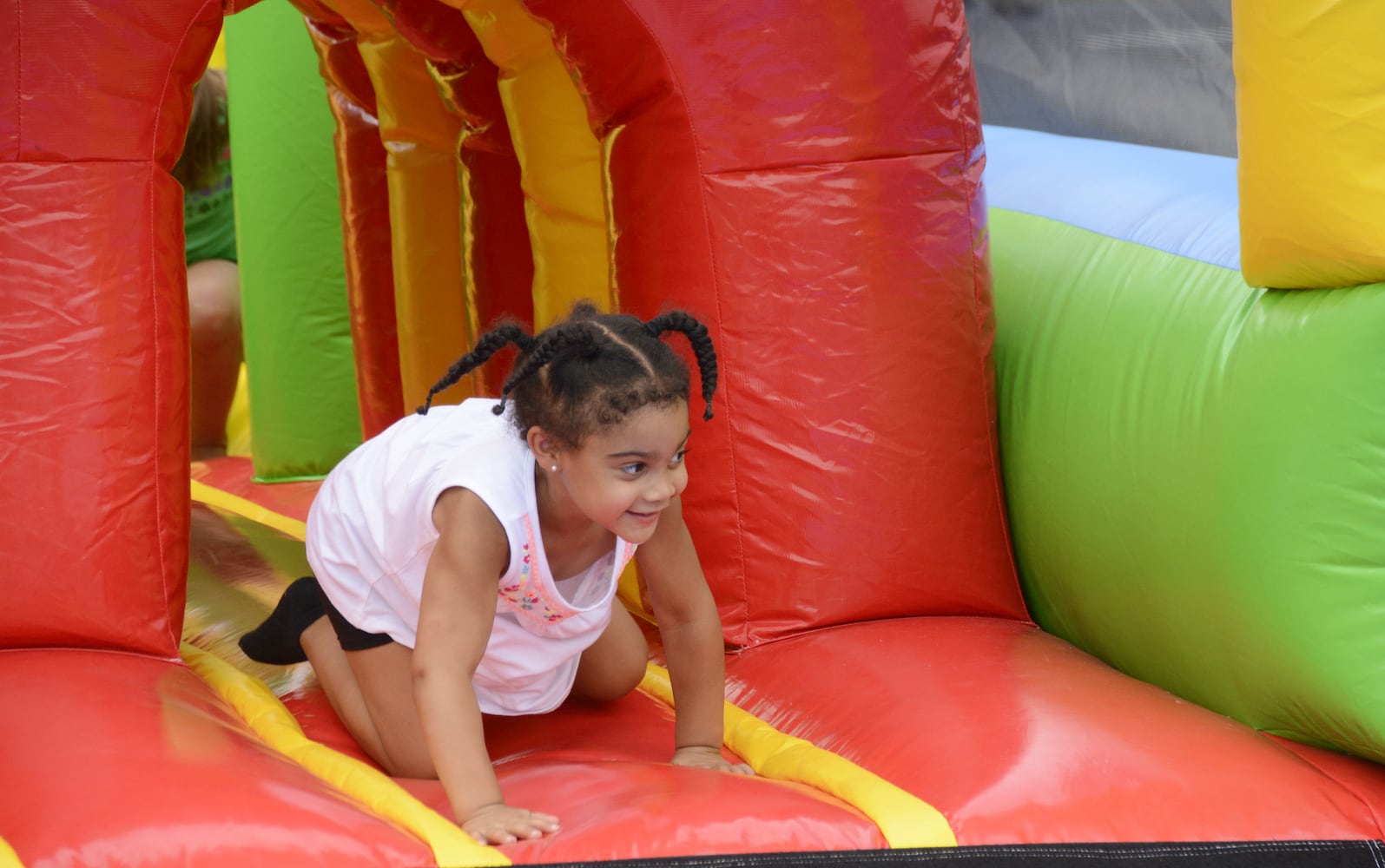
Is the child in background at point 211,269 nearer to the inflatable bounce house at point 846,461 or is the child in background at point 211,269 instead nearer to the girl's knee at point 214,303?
the girl's knee at point 214,303

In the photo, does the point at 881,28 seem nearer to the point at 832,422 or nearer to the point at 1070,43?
the point at 832,422

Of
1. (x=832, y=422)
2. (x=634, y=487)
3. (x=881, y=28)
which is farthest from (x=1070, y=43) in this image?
(x=634, y=487)

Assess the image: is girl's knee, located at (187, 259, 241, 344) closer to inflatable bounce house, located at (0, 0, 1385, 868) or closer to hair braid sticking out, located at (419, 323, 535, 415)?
inflatable bounce house, located at (0, 0, 1385, 868)

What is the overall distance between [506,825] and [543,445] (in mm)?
343

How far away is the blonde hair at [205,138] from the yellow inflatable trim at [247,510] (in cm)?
80

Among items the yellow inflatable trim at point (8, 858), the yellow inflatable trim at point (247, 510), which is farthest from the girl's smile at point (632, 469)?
the yellow inflatable trim at point (247, 510)

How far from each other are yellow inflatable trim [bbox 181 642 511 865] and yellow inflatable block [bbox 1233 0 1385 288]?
0.91 metres

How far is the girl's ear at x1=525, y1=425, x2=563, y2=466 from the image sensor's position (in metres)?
1.27

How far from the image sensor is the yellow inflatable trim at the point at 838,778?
1122 millimetres

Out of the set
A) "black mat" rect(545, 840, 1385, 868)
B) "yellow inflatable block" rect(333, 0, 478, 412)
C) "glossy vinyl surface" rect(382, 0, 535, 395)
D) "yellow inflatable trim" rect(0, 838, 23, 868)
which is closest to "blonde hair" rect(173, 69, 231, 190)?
"yellow inflatable block" rect(333, 0, 478, 412)

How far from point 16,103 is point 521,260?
33.3 inches

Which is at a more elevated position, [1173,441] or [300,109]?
[300,109]

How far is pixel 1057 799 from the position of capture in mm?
1168

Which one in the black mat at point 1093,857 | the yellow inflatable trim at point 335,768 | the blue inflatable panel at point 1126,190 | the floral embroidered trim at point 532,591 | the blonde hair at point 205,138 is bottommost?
the black mat at point 1093,857
